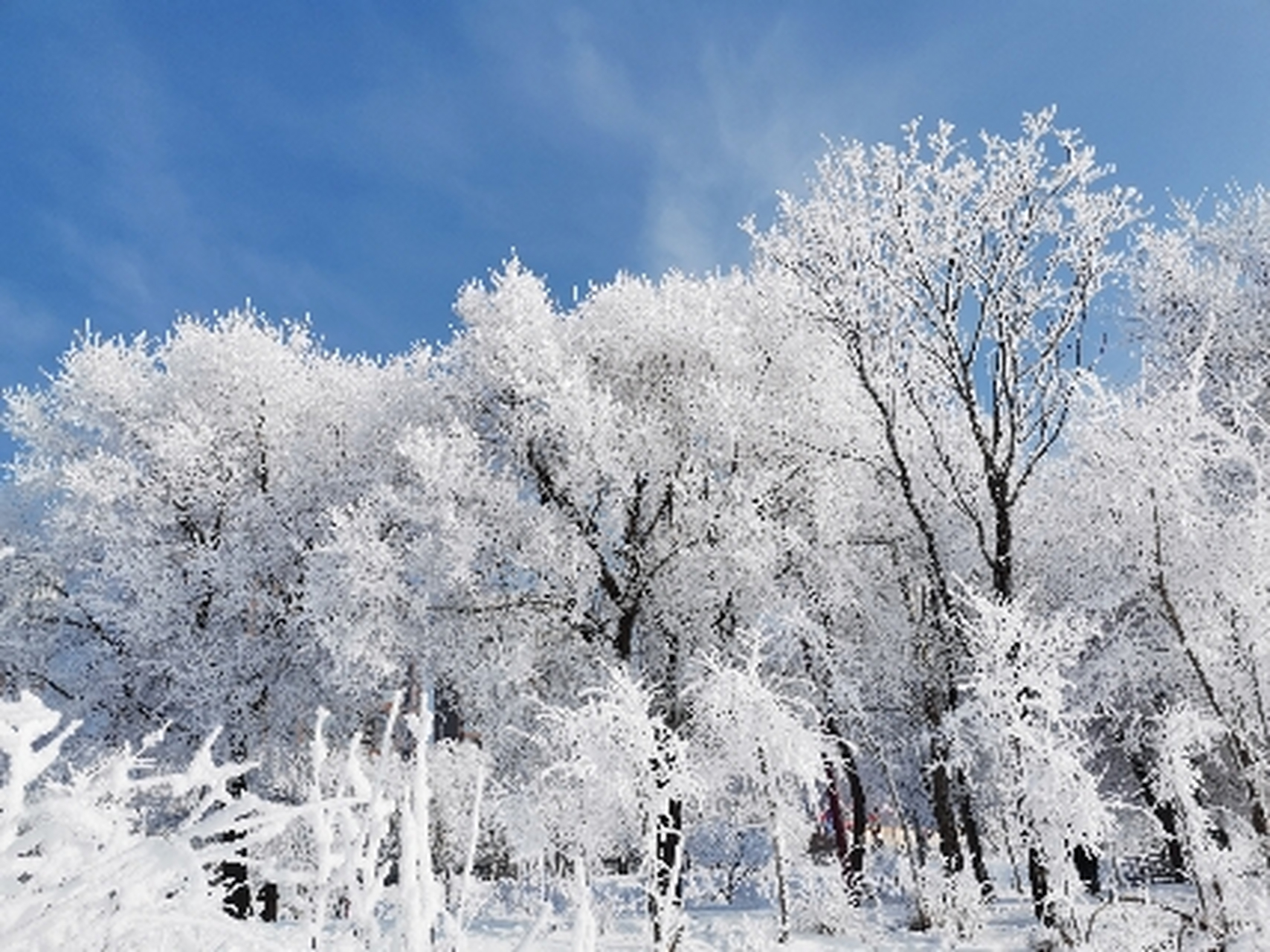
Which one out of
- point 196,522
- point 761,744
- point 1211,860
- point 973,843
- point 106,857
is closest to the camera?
point 106,857

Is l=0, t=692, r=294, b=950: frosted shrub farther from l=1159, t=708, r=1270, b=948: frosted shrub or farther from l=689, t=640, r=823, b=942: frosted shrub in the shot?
l=689, t=640, r=823, b=942: frosted shrub

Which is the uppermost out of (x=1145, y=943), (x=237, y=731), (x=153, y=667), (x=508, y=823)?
(x=153, y=667)

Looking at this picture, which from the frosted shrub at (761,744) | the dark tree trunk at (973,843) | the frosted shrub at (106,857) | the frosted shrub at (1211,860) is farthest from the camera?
the dark tree trunk at (973,843)

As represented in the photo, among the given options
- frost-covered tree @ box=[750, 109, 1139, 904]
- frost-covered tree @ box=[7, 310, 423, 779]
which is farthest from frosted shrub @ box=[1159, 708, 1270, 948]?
frost-covered tree @ box=[7, 310, 423, 779]

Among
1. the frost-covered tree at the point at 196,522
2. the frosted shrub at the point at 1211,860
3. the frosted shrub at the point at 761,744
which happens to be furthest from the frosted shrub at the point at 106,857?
the frost-covered tree at the point at 196,522

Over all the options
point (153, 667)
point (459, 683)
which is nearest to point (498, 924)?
point (459, 683)

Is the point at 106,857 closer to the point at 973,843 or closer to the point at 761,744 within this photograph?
the point at 761,744

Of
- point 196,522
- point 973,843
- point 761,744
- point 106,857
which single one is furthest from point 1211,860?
point 196,522

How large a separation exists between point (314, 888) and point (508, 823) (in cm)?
1387

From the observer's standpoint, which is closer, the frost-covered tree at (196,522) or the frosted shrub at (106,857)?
the frosted shrub at (106,857)

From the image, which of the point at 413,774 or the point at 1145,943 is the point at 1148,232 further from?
the point at 413,774

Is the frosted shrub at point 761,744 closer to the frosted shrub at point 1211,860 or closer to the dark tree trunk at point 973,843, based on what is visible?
the dark tree trunk at point 973,843

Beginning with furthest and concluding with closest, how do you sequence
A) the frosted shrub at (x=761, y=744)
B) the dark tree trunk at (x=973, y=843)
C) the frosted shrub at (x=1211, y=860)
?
the dark tree trunk at (x=973, y=843) < the frosted shrub at (x=761, y=744) < the frosted shrub at (x=1211, y=860)

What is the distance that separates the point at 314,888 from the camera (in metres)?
1.49
